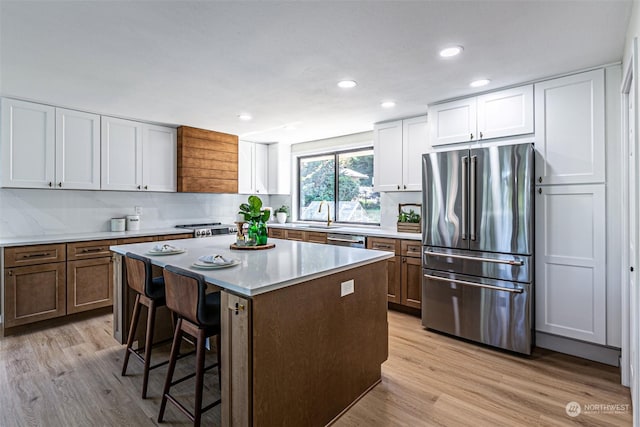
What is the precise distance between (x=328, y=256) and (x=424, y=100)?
2.14 m

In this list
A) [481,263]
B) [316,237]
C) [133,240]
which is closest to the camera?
[481,263]

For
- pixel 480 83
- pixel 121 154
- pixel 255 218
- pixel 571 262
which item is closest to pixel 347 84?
pixel 480 83

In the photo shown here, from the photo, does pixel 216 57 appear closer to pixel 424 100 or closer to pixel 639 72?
pixel 424 100

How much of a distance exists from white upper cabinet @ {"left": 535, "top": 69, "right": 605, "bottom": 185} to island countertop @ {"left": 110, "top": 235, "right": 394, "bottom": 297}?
68.2 inches

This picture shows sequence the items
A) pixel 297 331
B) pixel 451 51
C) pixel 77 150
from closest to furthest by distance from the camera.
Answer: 1. pixel 297 331
2. pixel 451 51
3. pixel 77 150

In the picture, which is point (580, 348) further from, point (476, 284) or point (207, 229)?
point (207, 229)

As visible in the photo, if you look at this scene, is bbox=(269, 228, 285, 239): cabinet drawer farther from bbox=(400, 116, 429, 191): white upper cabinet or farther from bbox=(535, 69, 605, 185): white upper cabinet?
bbox=(535, 69, 605, 185): white upper cabinet

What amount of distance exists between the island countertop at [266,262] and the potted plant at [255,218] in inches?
6.5

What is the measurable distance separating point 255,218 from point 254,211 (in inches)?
3.1

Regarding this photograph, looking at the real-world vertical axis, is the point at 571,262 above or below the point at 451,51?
below

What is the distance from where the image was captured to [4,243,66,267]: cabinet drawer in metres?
3.08

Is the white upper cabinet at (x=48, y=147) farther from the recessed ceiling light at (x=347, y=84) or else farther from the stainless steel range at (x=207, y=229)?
the recessed ceiling light at (x=347, y=84)

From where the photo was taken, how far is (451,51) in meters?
2.29

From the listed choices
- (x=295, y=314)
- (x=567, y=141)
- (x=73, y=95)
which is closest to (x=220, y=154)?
(x=73, y=95)
